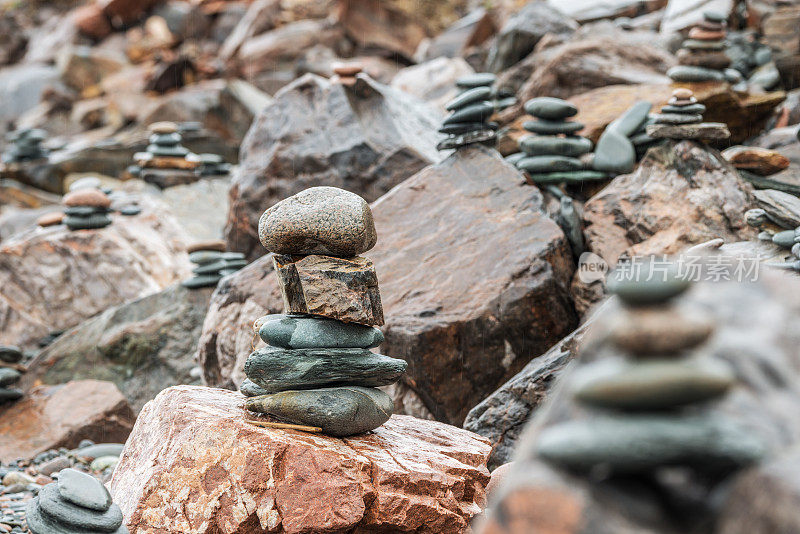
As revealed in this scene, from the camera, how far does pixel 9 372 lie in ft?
25.1

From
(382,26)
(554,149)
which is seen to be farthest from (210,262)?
(382,26)

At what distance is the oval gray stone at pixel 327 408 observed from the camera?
4.42m

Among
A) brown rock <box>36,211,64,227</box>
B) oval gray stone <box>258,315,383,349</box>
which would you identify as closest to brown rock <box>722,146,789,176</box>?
oval gray stone <box>258,315,383,349</box>

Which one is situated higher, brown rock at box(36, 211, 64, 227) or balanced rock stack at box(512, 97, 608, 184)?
balanced rock stack at box(512, 97, 608, 184)

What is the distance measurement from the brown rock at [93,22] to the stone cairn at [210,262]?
18.2m

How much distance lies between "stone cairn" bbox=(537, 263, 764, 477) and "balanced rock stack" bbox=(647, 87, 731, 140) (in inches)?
218

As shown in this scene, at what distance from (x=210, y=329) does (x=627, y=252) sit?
10.9 ft

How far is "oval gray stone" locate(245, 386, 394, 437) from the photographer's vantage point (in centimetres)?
442

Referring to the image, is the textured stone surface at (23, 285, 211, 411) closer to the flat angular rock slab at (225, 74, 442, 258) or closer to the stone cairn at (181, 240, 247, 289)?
the stone cairn at (181, 240, 247, 289)

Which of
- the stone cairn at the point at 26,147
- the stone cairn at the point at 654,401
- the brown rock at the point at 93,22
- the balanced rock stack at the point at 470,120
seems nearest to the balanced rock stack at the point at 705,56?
the balanced rock stack at the point at 470,120

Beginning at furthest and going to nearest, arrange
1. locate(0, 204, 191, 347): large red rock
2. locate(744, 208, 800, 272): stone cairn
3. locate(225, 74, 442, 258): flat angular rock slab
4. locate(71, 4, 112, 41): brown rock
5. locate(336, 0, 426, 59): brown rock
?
locate(71, 4, 112, 41): brown rock < locate(336, 0, 426, 59): brown rock < locate(0, 204, 191, 347): large red rock < locate(225, 74, 442, 258): flat angular rock slab < locate(744, 208, 800, 272): stone cairn

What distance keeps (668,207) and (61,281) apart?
6847mm

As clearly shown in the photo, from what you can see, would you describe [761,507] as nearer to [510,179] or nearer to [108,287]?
[510,179]

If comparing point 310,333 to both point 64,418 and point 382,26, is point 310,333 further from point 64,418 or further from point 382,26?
point 382,26
